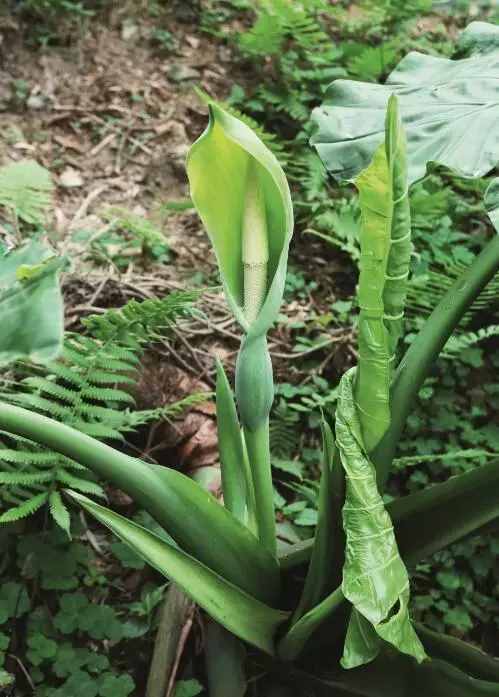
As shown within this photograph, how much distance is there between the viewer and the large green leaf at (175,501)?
2.33ft

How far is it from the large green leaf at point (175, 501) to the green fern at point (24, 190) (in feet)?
2.37

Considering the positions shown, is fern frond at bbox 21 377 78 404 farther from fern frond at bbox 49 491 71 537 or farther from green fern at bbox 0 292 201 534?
fern frond at bbox 49 491 71 537

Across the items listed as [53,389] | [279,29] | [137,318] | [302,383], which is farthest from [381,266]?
[279,29]

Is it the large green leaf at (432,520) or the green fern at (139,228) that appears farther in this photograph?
the green fern at (139,228)

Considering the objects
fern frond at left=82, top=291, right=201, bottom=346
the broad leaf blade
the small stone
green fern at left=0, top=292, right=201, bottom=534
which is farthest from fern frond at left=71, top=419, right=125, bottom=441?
the small stone

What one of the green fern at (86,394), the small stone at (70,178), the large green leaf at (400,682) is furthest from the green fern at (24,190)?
the large green leaf at (400,682)

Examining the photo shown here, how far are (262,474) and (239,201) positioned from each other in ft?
1.02

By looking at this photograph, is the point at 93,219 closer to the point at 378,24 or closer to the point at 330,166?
the point at 330,166

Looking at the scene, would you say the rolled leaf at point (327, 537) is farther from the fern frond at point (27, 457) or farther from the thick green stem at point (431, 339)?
the fern frond at point (27, 457)

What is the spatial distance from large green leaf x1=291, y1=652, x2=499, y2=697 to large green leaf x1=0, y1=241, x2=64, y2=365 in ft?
1.79

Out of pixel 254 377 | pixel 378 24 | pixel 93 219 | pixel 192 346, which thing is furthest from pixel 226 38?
pixel 254 377

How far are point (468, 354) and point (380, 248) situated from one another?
2.22 feet

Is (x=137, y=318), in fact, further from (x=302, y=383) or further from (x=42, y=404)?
(x=302, y=383)

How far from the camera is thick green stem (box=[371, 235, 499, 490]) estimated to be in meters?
0.79
